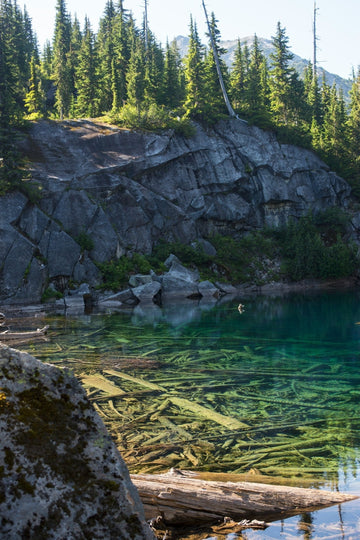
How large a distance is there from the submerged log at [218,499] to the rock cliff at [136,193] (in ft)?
91.4

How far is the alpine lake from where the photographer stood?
6383mm

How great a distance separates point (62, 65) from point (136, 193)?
25.6m

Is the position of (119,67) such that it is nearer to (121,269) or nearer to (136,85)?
(136,85)

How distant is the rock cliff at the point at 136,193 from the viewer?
3322 centimetres

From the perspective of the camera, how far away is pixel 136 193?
140 feet

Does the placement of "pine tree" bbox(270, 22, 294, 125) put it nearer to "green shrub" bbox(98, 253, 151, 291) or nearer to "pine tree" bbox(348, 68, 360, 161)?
"pine tree" bbox(348, 68, 360, 161)

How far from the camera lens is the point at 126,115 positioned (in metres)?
46.9

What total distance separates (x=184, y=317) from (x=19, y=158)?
18311 millimetres

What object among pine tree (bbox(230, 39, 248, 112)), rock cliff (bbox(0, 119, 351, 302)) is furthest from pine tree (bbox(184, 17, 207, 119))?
pine tree (bbox(230, 39, 248, 112))

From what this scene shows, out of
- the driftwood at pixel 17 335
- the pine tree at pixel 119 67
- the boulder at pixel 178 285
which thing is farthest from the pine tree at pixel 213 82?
the driftwood at pixel 17 335

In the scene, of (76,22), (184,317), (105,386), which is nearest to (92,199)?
(184,317)

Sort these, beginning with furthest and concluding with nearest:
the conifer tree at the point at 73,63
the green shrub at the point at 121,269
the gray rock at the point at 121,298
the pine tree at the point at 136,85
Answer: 1. the conifer tree at the point at 73,63
2. the pine tree at the point at 136,85
3. the green shrub at the point at 121,269
4. the gray rock at the point at 121,298

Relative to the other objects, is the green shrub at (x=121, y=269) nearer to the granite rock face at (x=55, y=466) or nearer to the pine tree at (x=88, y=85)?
the pine tree at (x=88, y=85)

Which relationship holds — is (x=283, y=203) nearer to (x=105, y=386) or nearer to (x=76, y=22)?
(x=105, y=386)
